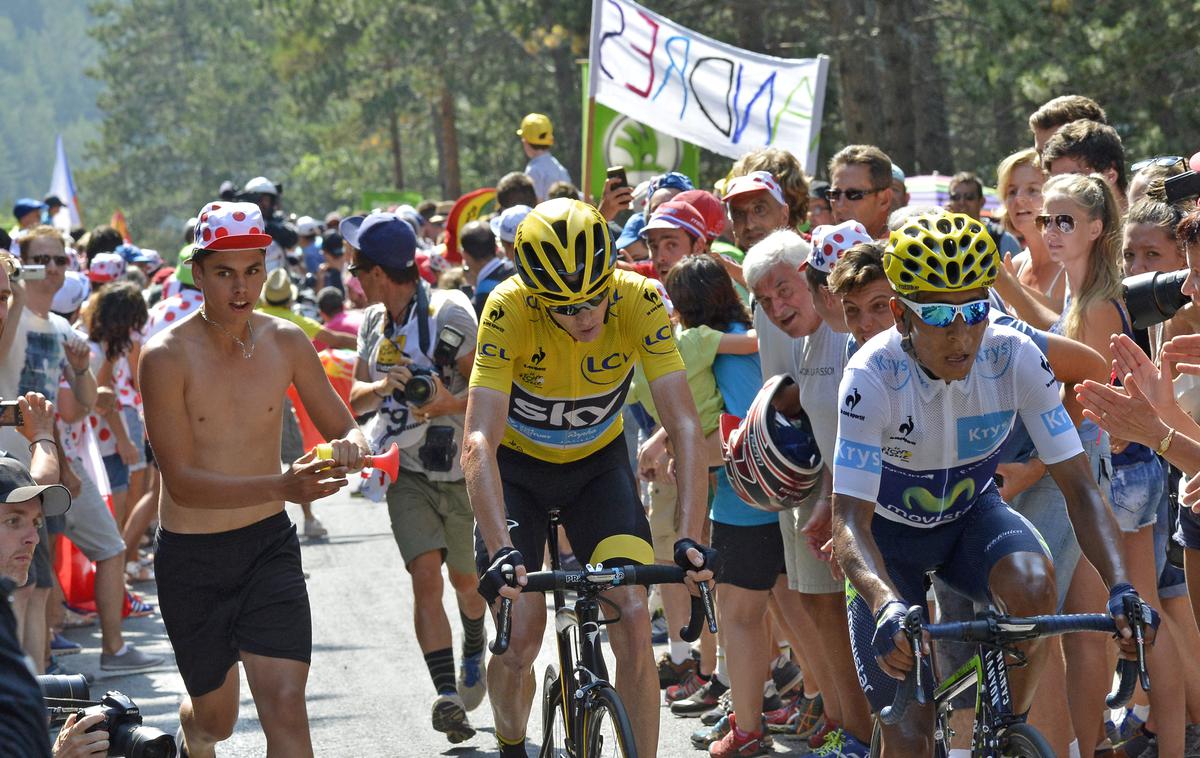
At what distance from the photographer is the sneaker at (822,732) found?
697cm

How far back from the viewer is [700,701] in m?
8.11

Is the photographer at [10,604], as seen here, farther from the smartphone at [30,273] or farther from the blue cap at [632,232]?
the blue cap at [632,232]

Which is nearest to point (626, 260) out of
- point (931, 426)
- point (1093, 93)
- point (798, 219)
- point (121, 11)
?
point (798, 219)

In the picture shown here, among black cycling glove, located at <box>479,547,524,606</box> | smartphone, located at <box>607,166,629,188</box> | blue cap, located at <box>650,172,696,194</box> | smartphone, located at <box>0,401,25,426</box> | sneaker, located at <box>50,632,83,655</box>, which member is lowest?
sneaker, located at <box>50,632,83,655</box>

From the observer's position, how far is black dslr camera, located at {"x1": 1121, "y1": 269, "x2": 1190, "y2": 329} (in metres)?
5.28

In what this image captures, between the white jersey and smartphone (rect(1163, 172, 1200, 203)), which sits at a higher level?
smartphone (rect(1163, 172, 1200, 203))

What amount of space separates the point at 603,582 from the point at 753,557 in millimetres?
2117

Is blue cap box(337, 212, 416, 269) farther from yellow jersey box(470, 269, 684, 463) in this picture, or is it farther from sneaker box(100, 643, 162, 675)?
sneaker box(100, 643, 162, 675)

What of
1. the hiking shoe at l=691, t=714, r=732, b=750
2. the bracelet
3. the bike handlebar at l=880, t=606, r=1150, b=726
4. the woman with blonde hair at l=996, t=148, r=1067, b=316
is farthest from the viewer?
the hiking shoe at l=691, t=714, r=732, b=750

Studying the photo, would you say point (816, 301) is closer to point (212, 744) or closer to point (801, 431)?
point (801, 431)

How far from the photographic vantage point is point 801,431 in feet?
20.2

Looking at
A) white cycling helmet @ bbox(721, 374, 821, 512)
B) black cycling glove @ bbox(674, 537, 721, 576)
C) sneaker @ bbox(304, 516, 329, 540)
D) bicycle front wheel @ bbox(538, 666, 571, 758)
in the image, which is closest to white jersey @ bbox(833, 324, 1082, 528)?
black cycling glove @ bbox(674, 537, 721, 576)

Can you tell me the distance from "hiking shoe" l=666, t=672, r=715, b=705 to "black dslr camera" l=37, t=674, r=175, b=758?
15.1ft

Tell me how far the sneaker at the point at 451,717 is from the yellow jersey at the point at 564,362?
191 centimetres
